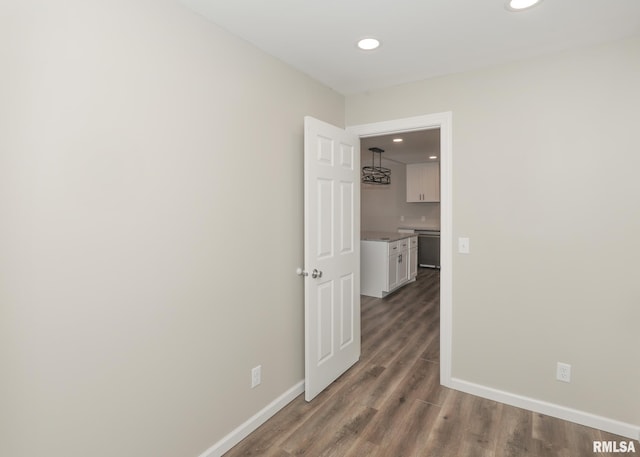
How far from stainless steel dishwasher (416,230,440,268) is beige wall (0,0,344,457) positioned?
585 centimetres

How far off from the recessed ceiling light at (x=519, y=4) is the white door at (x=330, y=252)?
4.18ft

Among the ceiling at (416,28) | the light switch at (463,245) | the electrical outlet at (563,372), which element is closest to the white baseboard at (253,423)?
the light switch at (463,245)

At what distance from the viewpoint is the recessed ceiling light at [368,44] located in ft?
6.85

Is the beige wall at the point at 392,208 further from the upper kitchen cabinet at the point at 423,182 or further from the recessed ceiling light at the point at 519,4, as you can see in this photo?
the recessed ceiling light at the point at 519,4

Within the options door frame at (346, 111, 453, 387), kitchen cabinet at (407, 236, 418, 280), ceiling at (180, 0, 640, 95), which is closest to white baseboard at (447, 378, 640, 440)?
door frame at (346, 111, 453, 387)

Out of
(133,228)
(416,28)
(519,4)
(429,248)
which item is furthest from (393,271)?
(133,228)

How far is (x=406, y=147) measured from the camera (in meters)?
6.02

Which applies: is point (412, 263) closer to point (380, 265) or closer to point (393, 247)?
point (393, 247)

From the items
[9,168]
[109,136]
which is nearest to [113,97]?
[109,136]

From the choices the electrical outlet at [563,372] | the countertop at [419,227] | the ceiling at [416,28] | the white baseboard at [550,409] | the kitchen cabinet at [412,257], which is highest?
the ceiling at [416,28]

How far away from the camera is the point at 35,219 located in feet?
4.05

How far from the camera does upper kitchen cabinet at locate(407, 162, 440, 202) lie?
7629 millimetres

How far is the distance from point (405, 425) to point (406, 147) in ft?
15.6

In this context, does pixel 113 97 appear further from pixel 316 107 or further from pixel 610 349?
pixel 610 349
